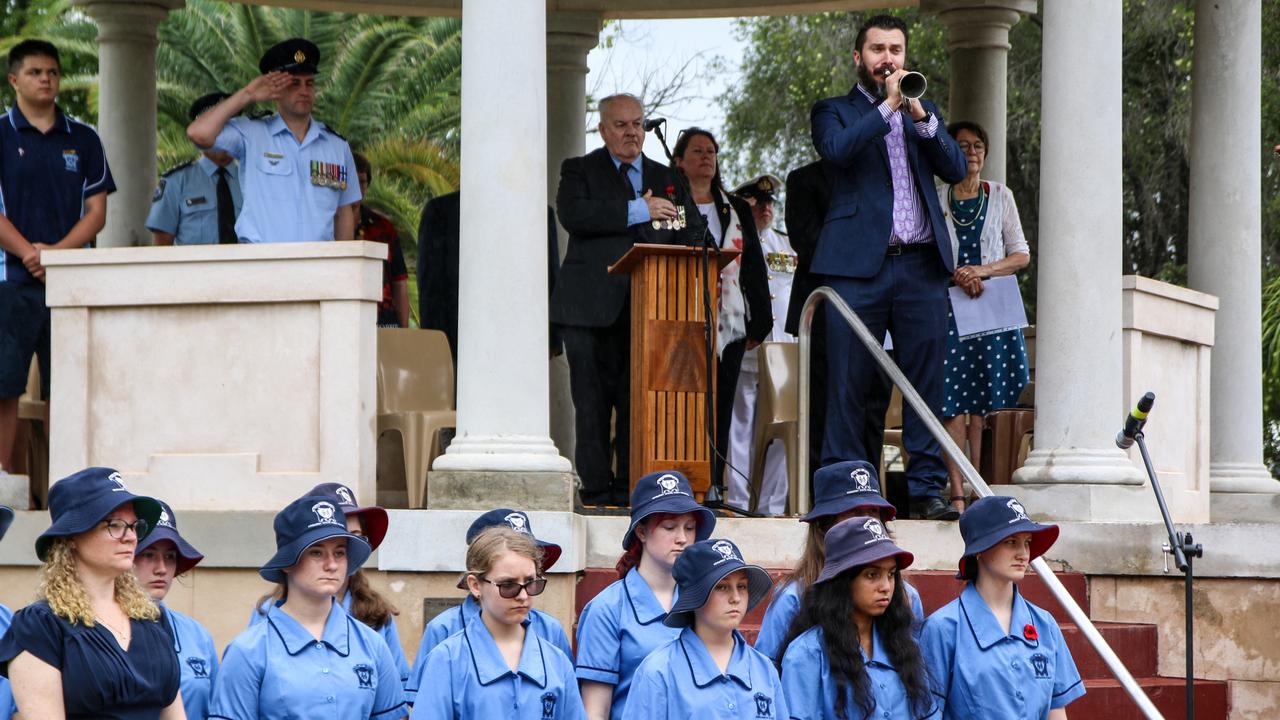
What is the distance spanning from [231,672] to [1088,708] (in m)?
4.16

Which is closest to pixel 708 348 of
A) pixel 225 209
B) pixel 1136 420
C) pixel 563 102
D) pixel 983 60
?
pixel 1136 420

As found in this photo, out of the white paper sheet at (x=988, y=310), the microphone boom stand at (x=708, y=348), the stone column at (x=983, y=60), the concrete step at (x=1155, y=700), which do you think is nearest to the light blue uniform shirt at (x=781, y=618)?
the concrete step at (x=1155, y=700)

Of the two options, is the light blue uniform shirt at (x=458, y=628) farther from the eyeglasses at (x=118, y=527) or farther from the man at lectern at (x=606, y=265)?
the man at lectern at (x=606, y=265)

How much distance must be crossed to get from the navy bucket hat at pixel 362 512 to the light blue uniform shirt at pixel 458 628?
1.30 ft

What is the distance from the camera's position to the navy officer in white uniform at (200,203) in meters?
12.1

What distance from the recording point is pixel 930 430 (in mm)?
9703

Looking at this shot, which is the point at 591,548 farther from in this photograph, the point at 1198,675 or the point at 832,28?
the point at 832,28

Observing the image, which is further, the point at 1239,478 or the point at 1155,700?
the point at 1239,478

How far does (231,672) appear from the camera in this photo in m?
6.26

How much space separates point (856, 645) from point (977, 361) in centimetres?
510

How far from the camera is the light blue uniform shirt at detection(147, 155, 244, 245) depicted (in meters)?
12.1

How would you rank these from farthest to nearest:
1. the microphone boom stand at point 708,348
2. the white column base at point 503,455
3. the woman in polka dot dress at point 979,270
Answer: the woman in polka dot dress at point 979,270 → the microphone boom stand at point 708,348 → the white column base at point 503,455

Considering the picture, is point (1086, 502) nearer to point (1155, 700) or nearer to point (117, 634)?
point (1155, 700)

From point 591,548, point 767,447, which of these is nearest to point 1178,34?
point 767,447
